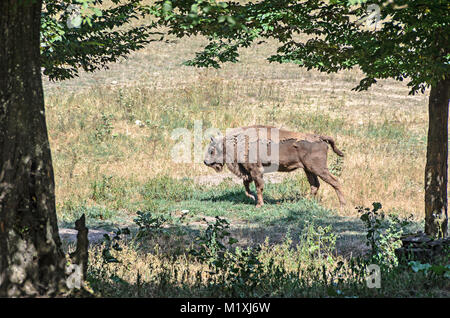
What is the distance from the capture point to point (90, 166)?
16.4m

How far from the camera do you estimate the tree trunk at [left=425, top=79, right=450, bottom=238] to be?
318 inches

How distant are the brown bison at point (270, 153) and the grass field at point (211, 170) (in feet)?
2.15

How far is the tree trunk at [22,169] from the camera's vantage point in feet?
14.2

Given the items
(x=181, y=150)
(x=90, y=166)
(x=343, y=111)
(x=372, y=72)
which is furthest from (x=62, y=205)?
(x=343, y=111)

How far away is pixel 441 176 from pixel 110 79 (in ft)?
79.9

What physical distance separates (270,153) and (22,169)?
10.0 metres

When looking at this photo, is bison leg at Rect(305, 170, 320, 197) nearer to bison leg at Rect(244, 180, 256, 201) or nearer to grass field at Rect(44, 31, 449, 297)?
grass field at Rect(44, 31, 449, 297)

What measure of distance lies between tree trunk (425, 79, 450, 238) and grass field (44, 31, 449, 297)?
3.77 feet

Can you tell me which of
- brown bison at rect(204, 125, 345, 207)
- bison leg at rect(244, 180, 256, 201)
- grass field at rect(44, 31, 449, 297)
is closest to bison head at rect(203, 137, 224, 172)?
brown bison at rect(204, 125, 345, 207)

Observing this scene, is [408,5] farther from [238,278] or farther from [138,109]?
[138,109]

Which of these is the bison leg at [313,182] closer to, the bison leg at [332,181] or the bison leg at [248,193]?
the bison leg at [332,181]

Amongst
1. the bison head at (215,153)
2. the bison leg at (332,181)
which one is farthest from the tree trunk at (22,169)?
the bison head at (215,153)

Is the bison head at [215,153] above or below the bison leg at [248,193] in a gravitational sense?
above

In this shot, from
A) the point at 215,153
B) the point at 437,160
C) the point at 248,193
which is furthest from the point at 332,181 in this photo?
the point at 437,160
